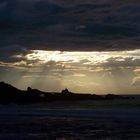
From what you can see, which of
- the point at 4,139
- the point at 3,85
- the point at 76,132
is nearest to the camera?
the point at 4,139

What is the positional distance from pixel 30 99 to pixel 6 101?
12.0 meters

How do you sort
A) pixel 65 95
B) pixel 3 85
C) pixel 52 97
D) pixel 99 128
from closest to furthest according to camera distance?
pixel 99 128, pixel 3 85, pixel 52 97, pixel 65 95

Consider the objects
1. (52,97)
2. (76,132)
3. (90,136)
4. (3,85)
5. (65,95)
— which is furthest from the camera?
(65,95)

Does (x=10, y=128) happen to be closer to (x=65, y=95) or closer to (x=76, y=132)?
(x=76, y=132)

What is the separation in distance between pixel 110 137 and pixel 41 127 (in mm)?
8883

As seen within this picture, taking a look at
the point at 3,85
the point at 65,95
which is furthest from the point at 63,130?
the point at 65,95

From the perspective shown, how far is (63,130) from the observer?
38781mm

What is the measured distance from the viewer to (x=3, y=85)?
113 m

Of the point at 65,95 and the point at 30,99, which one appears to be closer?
the point at 30,99

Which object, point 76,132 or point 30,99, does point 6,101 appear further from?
point 76,132

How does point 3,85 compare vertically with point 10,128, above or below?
above

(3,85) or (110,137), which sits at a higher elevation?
(3,85)

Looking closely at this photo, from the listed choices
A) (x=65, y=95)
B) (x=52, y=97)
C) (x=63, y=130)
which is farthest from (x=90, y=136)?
(x=65, y=95)

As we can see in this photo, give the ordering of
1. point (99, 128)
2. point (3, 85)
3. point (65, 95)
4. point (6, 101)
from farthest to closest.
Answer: point (65, 95) → point (3, 85) → point (6, 101) → point (99, 128)
